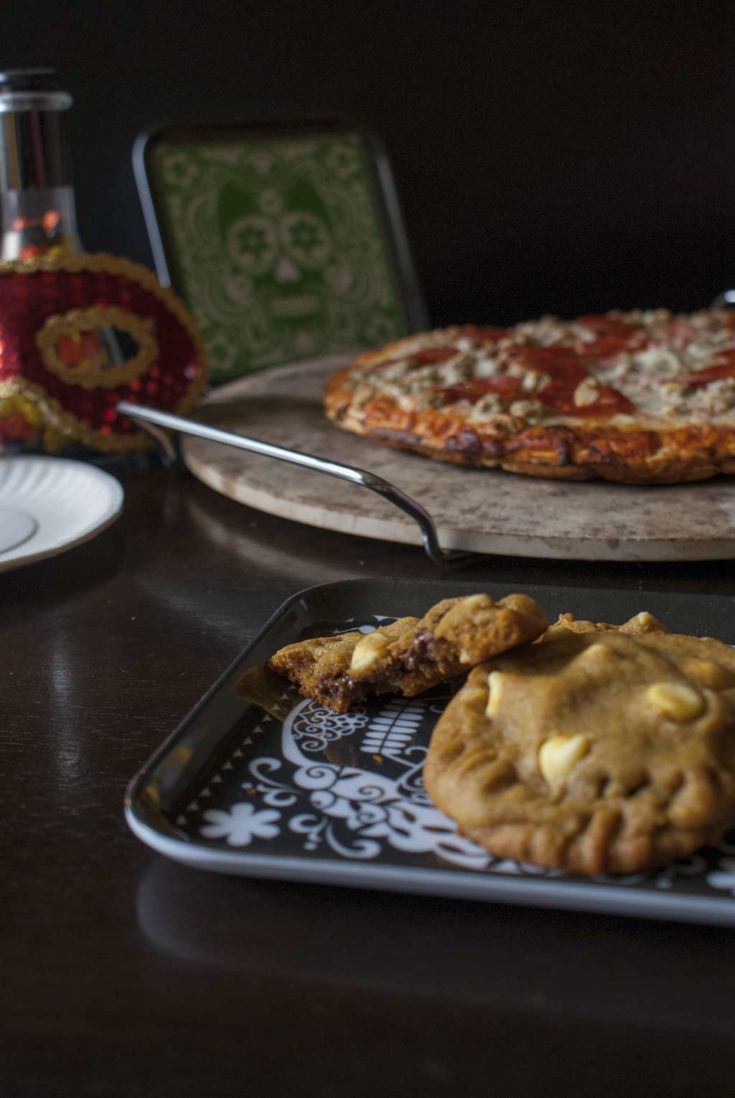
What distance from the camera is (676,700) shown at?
57 cm

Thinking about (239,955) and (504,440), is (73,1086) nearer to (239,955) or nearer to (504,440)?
(239,955)

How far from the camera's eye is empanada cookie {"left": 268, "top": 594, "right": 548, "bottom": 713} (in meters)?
0.62

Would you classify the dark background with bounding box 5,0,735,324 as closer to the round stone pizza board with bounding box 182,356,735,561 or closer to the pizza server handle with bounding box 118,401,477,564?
the round stone pizza board with bounding box 182,356,735,561

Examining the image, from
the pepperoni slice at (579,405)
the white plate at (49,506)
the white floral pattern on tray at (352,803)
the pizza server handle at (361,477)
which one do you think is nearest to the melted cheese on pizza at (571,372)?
the pepperoni slice at (579,405)

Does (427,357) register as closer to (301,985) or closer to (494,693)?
(494,693)

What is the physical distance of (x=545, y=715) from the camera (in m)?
0.58

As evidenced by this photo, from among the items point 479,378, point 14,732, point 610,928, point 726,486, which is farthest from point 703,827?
point 479,378

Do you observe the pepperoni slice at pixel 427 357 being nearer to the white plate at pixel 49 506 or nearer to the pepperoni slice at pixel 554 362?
the pepperoni slice at pixel 554 362

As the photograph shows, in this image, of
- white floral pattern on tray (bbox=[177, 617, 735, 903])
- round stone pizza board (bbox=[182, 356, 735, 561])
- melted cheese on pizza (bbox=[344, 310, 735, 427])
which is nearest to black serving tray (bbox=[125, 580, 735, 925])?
white floral pattern on tray (bbox=[177, 617, 735, 903])

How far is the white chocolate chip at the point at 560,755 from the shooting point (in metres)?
0.55

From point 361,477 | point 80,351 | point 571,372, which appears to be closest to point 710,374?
point 571,372

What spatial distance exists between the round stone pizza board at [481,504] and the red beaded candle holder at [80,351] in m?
0.10

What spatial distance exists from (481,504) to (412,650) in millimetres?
456

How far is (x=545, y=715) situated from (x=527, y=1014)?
137mm
